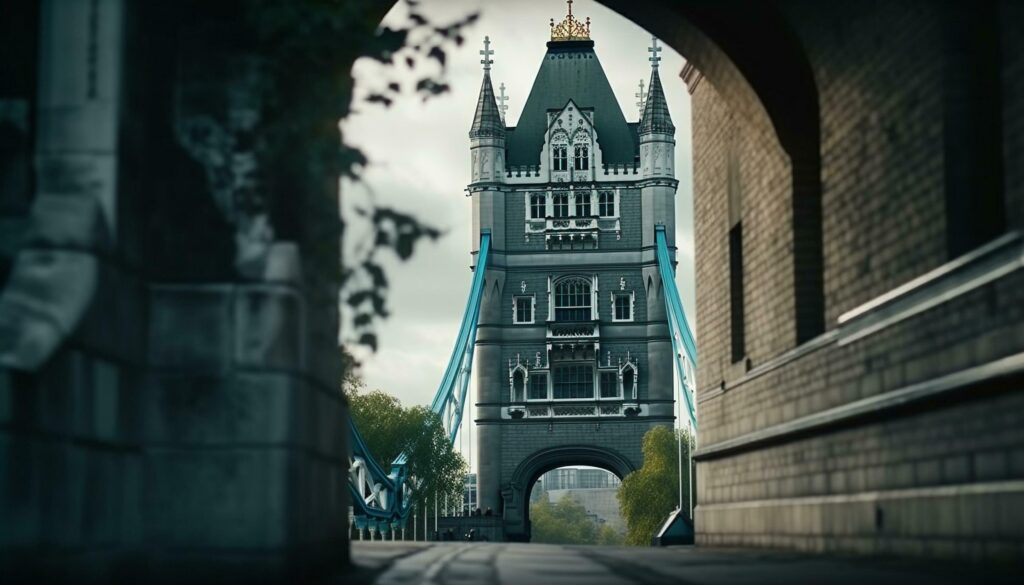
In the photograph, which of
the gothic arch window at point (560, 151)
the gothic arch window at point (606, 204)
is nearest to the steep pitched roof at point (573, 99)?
the gothic arch window at point (560, 151)

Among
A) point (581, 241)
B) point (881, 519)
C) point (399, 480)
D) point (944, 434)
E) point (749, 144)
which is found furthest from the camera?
point (581, 241)

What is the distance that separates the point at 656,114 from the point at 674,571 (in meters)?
69.9

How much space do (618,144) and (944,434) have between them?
68.3m

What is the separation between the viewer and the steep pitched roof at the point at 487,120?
77.9 m

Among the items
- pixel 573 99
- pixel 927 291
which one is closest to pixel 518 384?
pixel 573 99

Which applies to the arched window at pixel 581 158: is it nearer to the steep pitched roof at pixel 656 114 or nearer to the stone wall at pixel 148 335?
the steep pitched roof at pixel 656 114

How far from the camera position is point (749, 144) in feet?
63.4

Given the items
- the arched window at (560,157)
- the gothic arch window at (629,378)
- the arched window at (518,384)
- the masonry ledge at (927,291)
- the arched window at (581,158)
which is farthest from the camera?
the arched window at (581,158)

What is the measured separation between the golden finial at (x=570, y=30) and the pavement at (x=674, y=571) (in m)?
70.5

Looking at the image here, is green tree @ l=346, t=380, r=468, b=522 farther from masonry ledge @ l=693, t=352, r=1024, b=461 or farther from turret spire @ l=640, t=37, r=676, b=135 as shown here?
masonry ledge @ l=693, t=352, r=1024, b=461

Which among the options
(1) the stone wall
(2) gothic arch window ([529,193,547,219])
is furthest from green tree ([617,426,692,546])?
(1) the stone wall

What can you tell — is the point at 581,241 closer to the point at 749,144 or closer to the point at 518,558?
the point at 749,144

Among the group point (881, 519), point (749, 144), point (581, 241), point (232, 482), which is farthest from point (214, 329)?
point (581, 241)

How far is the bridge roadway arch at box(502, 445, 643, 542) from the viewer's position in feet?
233
